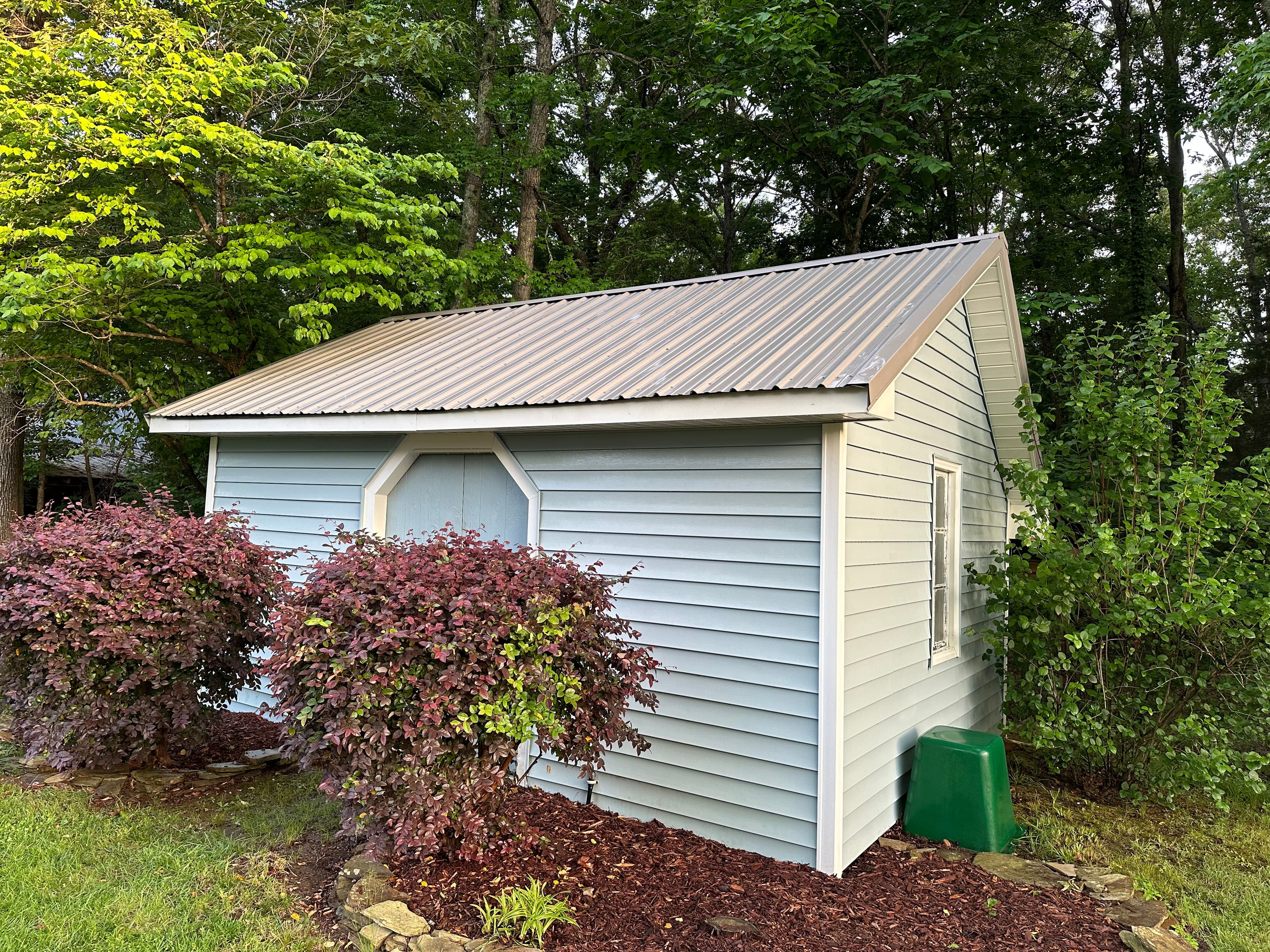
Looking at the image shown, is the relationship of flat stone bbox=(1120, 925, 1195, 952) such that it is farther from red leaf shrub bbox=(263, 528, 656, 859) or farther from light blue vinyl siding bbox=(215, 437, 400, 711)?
light blue vinyl siding bbox=(215, 437, 400, 711)

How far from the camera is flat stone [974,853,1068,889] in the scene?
4.20 metres

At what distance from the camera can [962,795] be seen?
4.63 meters

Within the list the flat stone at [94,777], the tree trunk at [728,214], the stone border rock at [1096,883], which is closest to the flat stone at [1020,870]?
the stone border rock at [1096,883]

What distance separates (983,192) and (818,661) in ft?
46.1

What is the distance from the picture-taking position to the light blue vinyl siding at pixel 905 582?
169 inches

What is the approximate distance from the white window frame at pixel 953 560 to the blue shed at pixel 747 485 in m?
0.03

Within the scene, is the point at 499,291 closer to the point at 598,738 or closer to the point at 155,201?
the point at 155,201

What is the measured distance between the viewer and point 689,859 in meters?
4.11

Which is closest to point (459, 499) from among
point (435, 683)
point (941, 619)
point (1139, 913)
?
point (435, 683)

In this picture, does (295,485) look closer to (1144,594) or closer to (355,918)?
(355,918)

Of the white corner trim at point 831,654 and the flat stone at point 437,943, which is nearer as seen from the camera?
the flat stone at point 437,943

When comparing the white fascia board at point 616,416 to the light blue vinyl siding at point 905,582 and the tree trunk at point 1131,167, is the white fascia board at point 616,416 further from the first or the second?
the tree trunk at point 1131,167

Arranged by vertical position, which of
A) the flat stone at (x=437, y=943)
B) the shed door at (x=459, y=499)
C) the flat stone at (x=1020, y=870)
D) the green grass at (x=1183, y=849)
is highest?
the shed door at (x=459, y=499)

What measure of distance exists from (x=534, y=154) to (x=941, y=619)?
396 inches
